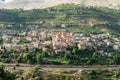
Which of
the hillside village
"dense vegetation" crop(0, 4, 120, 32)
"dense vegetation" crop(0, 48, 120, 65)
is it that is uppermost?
"dense vegetation" crop(0, 4, 120, 32)

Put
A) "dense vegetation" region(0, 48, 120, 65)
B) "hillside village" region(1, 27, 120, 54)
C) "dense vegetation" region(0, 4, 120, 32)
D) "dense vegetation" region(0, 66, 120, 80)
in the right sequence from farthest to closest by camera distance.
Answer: "dense vegetation" region(0, 4, 120, 32) < "hillside village" region(1, 27, 120, 54) < "dense vegetation" region(0, 48, 120, 65) < "dense vegetation" region(0, 66, 120, 80)

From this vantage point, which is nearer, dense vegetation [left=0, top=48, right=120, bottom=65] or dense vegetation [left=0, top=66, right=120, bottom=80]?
dense vegetation [left=0, top=66, right=120, bottom=80]

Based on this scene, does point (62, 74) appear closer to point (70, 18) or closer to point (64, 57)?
point (64, 57)

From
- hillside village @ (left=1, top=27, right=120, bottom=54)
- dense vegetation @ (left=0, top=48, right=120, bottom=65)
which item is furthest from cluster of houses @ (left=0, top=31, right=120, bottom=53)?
dense vegetation @ (left=0, top=48, right=120, bottom=65)

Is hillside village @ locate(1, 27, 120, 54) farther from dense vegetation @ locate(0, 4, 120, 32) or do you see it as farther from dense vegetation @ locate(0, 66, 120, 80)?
dense vegetation @ locate(0, 66, 120, 80)

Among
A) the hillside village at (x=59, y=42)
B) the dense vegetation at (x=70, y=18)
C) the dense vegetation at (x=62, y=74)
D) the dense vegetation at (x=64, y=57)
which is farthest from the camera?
the dense vegetation at (x=70, y=18)

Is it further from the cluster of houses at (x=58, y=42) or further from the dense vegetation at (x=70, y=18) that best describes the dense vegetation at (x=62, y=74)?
the dense vegetation at (x=70, y=18)

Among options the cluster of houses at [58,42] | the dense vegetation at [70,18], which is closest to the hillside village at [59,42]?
the cluster of houses at [58,42]
